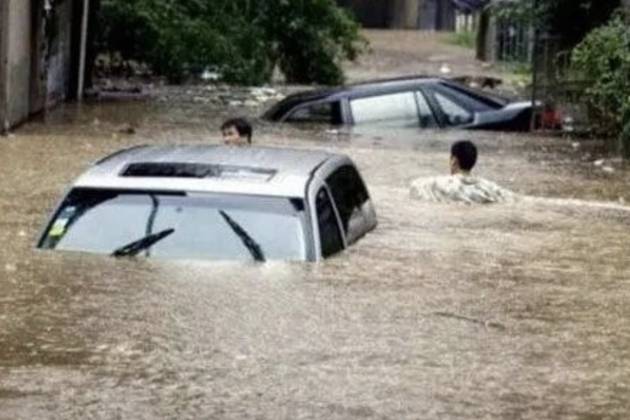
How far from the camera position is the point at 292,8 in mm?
33719

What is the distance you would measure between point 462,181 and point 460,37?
40.1 m

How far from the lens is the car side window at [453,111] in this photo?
21531 mm

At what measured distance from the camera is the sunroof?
10.4 meters

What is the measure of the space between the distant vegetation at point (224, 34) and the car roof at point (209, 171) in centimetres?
2164

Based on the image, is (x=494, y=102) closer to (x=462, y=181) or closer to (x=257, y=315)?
(x=462, y=181)

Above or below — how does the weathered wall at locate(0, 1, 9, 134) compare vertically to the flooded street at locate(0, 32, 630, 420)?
above

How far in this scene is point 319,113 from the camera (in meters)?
21.7

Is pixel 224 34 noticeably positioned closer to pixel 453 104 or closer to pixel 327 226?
pixel 453 104

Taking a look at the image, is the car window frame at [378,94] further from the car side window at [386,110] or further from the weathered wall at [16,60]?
the weathered wall at [16,60]

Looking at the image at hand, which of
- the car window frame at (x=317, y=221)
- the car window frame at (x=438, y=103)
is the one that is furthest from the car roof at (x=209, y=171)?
the car window frame at (x=438, y=103)

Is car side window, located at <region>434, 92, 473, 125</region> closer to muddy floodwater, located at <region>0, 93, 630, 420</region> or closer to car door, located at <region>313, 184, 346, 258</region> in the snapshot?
muddy floodwater, located at <region>0, 93, 630, 420</region>

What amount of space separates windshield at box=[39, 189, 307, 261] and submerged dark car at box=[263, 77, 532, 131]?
10886 millimetres

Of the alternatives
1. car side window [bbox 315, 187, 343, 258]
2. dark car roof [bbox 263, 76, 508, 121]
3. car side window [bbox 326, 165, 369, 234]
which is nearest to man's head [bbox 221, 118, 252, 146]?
car side window [bbox 326, 165, 369, 234]

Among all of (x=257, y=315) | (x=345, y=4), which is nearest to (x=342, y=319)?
(x=257, y=315)
